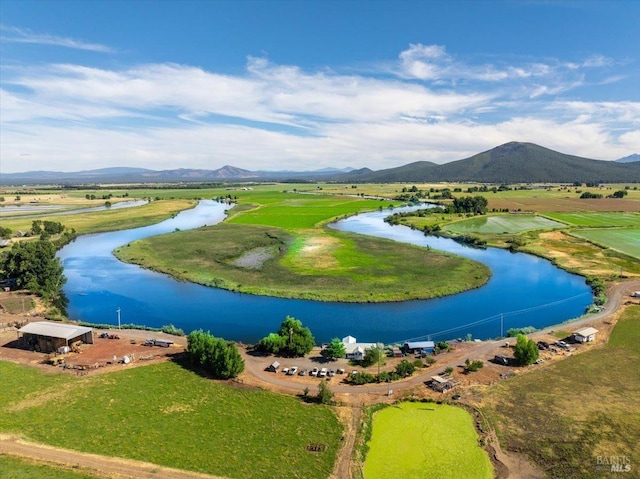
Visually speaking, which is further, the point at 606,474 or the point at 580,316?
the point at 580,316

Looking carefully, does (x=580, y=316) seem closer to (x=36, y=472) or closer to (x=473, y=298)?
(x=473, y=298)

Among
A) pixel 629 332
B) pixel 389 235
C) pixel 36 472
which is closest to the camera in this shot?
pixel 36 472

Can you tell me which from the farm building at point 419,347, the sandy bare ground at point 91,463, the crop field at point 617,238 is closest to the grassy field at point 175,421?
the sandy bare ground at point 91,463

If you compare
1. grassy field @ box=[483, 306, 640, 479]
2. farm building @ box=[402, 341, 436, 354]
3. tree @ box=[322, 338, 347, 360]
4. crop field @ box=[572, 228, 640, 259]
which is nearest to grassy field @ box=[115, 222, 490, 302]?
farm building @ box=[402, 341, 436, 354]

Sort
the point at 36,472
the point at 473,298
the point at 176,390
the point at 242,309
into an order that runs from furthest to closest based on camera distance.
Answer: the point at 473,298, the point at 242,309, the point at 176,390, the point at 36,472

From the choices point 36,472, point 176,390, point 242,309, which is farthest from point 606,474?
point 242,309

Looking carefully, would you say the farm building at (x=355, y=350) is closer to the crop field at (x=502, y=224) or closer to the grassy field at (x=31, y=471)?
the grassy field at (x=31, y=471)
